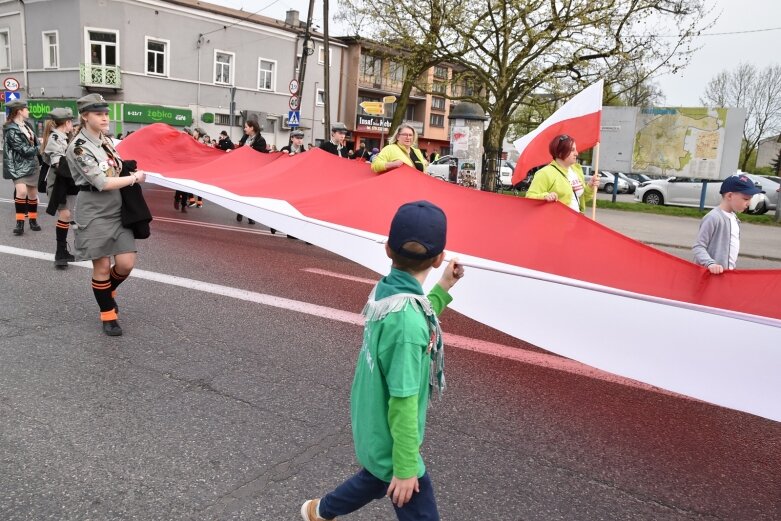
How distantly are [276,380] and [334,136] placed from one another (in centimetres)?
743

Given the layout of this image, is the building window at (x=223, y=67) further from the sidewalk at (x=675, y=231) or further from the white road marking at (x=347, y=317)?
the white road marking at (x=347, y=317)

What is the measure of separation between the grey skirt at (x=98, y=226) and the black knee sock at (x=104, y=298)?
0.26 m

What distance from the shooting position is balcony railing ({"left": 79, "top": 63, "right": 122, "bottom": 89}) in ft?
109

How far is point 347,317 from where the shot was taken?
589 centimetres

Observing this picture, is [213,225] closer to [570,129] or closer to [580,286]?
[570,129]

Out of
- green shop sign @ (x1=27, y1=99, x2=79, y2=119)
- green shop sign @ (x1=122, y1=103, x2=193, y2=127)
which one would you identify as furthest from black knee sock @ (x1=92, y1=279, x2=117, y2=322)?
green shop sign @ (x1=27, y1=99, x2=79, y2=119)

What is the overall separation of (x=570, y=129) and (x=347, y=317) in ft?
9.08

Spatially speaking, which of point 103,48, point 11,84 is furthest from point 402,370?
point 103,48

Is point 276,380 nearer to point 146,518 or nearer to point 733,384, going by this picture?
point 146,518

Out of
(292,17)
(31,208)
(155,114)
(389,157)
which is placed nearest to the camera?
(389,157)

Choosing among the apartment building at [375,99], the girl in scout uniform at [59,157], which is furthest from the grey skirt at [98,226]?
the apartment building at [375,99]

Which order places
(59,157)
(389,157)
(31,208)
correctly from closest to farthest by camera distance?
(389,157) < (59,157) < (31,208)

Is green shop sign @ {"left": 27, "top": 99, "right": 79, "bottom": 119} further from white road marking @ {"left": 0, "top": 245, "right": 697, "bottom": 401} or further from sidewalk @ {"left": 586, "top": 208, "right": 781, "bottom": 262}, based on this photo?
white road marking @ {"left": 0, "top": 245, "right": 697, "bottom": 401}

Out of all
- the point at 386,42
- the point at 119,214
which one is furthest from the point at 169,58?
the point at 119,214
